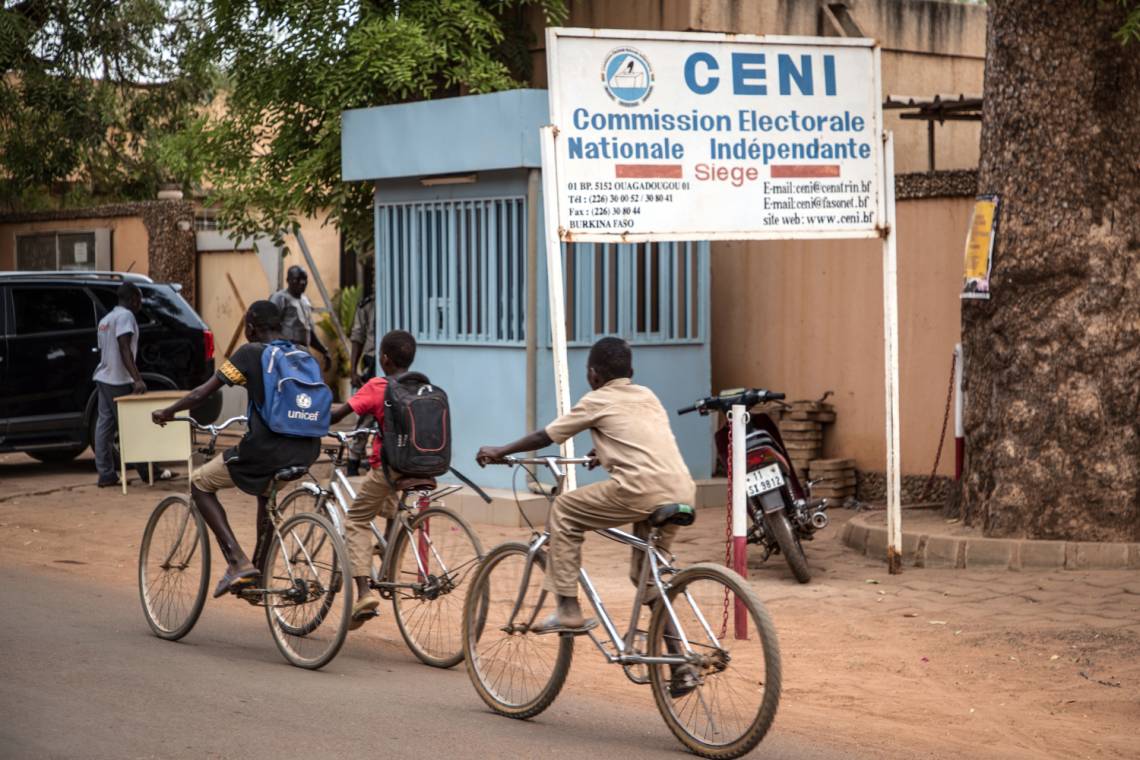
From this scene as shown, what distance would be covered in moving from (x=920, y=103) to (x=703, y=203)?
453cm

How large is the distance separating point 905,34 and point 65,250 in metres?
13.8

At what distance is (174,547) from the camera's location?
27.4 ft

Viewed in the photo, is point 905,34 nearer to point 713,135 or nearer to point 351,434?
point 713,135

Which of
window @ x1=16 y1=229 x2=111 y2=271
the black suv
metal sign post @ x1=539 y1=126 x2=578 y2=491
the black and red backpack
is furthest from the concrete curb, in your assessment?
window @ x1=16 y1=229 x2=111 y2=271

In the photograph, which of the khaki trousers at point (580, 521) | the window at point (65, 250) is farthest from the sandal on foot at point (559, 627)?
the window at point (65, 250)

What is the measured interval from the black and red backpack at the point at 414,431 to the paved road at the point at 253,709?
972mm

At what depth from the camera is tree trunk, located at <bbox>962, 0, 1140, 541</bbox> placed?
972 cm

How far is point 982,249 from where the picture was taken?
10055 millimetres

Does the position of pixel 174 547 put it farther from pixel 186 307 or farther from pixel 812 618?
pixel 186 307

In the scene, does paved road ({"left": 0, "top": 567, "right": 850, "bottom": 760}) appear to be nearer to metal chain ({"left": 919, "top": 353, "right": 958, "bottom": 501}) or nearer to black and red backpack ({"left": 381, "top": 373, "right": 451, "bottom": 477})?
black and red backpack ({"left": 381, "top": 373, "right": 451, "bottom": 477})

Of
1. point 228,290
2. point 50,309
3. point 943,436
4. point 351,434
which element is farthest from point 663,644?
point 228,290

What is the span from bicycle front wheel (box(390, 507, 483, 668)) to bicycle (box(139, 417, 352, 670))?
1.15ft

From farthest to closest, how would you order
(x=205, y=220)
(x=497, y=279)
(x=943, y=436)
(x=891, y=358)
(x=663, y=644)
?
(x=205, y=220)
(x=497, y=279)
(x=943, y=436)
(x=891, y=358)
(x=663, y=644)

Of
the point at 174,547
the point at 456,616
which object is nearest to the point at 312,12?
the point at 174,547
